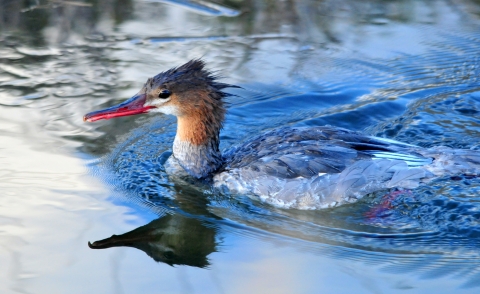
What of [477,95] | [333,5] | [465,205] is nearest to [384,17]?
[333,5]

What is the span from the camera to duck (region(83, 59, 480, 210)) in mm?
5883

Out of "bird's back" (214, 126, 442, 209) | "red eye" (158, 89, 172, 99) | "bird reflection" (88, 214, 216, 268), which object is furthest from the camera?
"red eye" (158, 89, 172, 99)

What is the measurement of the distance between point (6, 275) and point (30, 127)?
2.56 m

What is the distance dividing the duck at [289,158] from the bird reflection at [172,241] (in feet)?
2.41

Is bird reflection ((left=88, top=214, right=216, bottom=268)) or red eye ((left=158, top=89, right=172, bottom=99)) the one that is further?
red eye ((left=158, top=89, right=172, bottom=99))

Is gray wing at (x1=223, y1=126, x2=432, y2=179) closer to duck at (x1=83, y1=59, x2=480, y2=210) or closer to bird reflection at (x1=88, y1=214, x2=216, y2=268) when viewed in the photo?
duck at (x1=83, y1=59, x2=480, y2=210)

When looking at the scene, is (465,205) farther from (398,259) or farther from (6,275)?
(6,275)

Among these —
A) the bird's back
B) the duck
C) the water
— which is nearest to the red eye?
the duck

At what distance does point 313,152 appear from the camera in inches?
233

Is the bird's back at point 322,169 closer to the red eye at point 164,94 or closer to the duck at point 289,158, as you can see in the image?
the duck at point 289,158

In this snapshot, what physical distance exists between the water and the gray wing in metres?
0.31

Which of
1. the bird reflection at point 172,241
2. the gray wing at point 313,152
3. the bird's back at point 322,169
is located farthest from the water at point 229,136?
the gray wing at point 313,152

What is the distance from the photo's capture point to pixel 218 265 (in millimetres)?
4801

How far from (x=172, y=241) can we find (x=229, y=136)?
2262 mm
